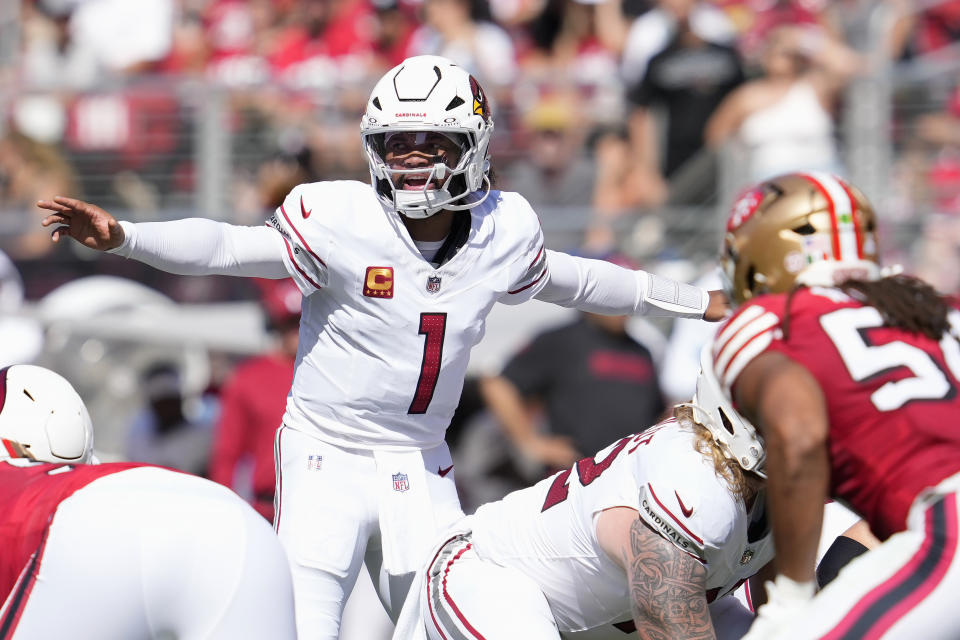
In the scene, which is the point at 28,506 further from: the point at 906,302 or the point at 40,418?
the point at 906,302

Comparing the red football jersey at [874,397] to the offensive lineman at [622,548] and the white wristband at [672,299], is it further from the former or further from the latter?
the white wristband at [672,299]

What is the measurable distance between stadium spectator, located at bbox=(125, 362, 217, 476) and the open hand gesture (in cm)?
448

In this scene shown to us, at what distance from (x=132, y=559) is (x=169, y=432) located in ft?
16.9

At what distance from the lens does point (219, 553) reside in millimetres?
3146

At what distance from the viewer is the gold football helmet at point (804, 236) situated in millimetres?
3203

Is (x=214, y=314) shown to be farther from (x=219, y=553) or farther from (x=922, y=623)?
(x=922, y=623)

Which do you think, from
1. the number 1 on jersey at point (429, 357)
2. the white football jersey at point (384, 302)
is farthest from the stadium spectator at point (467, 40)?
the number 1 on jersey at point (429, 357)

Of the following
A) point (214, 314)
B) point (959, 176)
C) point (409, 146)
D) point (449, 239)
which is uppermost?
point (409, 146)


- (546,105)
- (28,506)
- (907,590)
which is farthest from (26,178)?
(907,590)

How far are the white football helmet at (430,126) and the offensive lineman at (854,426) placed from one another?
1.12 m

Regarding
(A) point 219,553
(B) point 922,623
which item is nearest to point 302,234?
(A) point 219,553

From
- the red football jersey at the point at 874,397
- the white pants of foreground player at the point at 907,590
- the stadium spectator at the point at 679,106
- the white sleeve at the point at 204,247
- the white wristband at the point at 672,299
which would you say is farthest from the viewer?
the stadium spectator at the point at 679,106

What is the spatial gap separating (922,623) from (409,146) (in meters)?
1.96

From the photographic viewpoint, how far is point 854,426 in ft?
9.71
